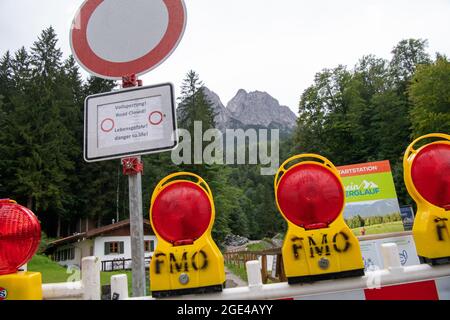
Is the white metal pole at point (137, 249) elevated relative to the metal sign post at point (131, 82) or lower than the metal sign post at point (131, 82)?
lower

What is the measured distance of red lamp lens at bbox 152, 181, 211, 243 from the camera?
1438 millimetres

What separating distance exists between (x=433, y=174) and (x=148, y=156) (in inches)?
1394

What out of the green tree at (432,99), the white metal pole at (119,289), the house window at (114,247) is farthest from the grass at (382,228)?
the house window at (114,247)

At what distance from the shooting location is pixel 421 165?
143cm

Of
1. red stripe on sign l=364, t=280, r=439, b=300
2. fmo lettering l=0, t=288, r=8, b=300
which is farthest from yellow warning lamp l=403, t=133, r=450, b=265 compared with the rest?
fmo lettering l=0, t=288, r=8, b=300

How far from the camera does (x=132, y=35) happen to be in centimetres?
215

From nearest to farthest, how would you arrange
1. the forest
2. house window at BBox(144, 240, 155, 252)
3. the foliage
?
house window at BBox(144, 240, 155, 252) → the forest → the foliage

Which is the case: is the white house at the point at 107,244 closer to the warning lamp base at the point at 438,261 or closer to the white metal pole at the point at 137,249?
the white metal pole at the point at 137,249

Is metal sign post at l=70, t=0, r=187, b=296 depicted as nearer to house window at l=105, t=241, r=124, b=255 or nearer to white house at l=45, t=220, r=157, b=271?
white house at l=45, t=220, r=157, b=271

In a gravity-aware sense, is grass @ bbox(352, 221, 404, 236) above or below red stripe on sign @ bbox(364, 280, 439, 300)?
above

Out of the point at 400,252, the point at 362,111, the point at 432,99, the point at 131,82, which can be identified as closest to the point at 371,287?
the point at 131,82

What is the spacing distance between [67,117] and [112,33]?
138ft

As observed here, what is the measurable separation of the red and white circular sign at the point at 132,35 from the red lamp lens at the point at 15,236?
99cm

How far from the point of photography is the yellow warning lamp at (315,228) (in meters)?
1.35
